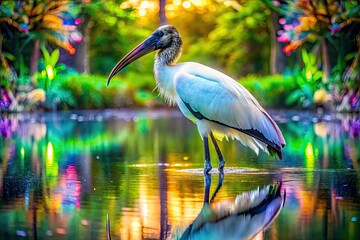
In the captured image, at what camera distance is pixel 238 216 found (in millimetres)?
7211

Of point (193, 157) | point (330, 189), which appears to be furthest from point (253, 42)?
point (330, 189)

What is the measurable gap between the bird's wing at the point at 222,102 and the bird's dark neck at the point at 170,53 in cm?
65

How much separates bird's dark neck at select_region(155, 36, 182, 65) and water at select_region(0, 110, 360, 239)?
115cm

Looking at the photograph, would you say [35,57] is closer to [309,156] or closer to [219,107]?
[309,156]

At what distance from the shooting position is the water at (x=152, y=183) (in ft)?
21.8

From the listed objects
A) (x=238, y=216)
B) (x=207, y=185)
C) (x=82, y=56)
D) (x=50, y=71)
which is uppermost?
(x=82, y=56)

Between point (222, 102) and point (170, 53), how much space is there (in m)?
1.26

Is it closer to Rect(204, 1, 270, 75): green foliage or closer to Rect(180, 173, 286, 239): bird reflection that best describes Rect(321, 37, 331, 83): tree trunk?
Rect(204, 1, 270, 75): green foliage

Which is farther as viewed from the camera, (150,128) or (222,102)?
(150,128)

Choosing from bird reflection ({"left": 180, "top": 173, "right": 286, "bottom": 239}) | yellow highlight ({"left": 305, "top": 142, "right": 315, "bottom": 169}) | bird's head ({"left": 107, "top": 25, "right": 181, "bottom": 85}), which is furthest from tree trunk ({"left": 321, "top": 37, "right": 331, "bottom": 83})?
bird reflection ({"left": 180, "top": 173, "right": 286, "bottom": 239})

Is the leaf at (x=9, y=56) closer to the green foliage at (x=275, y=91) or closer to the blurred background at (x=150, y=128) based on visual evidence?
the blurred background at (x=150, y=128)

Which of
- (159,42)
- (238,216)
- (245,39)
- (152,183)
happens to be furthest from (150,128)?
(245,39)

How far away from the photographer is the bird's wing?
10.3 meters

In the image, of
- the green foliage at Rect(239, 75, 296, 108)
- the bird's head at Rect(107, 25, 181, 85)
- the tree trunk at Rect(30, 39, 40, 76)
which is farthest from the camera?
the tree trunk at Rect(30, 39, 40, 76)
